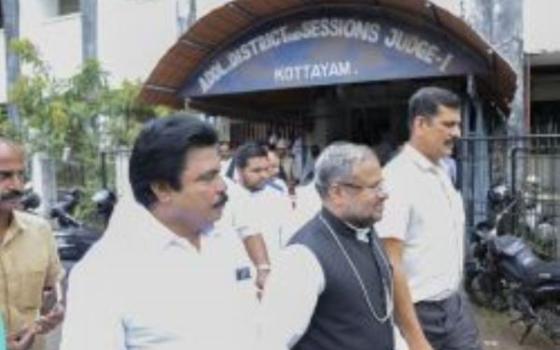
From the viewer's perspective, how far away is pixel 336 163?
360 cm

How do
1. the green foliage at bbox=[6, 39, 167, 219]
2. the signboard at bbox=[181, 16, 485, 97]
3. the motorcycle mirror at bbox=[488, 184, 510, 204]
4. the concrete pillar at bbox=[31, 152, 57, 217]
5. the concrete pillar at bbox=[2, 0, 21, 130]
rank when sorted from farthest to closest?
1. the concrete pillar at bbox=[2, 0, 21, 130]
2. the concrete pillar at bbox=[31, 152, 57, 217]
3. the green foliage at bbox=[6, 39, 167, 219]
4. the signboard at bbox=[181, 16, 485, 97]
5. the motorcycle mirror at bbox=[488, 184, 510, 204]

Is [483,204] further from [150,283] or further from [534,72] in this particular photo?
[150,283]

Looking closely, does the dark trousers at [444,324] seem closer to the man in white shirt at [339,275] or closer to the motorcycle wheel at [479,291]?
the man in white shirt at [339,275]

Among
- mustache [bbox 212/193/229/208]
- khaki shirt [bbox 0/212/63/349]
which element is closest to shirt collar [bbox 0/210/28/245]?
khaki shirt [bbox 0/212/63/349]

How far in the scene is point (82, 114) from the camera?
1426 centimetres

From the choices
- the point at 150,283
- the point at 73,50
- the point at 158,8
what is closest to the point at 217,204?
the point at 150,283

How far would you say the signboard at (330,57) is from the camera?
32.9 feet

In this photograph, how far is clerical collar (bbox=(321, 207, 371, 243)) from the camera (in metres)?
3.51

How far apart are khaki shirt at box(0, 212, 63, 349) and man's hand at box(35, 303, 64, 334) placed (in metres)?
0.05

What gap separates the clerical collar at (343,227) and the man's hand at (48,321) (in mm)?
1089

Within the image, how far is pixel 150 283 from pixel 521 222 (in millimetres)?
7414

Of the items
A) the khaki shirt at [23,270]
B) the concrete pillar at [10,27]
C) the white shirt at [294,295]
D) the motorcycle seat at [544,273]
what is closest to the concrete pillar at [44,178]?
the concrete pillar at [10,27]

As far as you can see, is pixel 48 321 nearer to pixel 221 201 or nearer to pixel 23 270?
pixel 23 270

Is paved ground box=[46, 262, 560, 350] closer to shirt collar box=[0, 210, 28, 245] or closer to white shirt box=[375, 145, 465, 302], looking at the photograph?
white shirt box=[375, 145, 465, 302]
